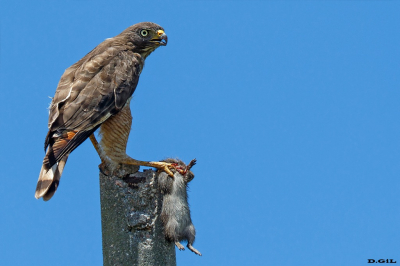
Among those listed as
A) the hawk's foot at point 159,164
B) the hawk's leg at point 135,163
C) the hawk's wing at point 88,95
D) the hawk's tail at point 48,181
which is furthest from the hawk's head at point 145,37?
the hawk's tail at point 48,181

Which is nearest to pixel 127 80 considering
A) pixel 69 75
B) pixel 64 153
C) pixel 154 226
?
pixel 69 75

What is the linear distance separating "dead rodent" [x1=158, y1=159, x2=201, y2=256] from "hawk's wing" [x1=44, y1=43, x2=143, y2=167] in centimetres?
97

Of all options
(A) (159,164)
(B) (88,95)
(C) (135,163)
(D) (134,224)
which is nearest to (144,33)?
(B) (88,95)

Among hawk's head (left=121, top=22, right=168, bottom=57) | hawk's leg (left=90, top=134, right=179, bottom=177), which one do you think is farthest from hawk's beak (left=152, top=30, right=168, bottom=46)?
hawk's leg (left=90, top=134, right=179, bottom=177)

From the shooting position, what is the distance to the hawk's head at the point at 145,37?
7.86 m

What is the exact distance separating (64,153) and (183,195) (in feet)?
4.22

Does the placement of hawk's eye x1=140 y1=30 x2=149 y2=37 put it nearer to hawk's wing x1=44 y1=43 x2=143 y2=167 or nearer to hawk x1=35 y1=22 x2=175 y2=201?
hawk x1=35 y1=22 x2=175 y2=201

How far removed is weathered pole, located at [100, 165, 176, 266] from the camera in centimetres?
602

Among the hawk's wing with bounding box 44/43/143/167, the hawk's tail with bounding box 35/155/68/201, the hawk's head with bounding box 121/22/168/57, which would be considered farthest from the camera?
the hawk's head with bounding box 121/22/168/57

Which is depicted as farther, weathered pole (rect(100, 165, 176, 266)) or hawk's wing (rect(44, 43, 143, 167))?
hawk's wing (rect(44, 43, 143, 167))

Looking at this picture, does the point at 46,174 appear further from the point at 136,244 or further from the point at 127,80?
the point at 127,80

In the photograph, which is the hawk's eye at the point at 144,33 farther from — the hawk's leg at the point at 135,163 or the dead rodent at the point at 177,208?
the dead rodent at the point at 177,208

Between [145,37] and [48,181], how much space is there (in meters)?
2.66

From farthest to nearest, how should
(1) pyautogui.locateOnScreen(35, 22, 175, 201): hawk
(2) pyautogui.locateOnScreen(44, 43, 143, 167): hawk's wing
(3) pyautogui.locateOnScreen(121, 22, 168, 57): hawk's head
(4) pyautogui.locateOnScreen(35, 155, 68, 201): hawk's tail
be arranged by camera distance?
(3) pyautogui.locateOnScreen(121, 22, 168, 57): hawk's head, (2) pyautogui.locateOnScreen(44, 43, 143, 167): hawk's wing, (1) pyautogui.locateOnScreen(35, 22, 175, 201): hawk, (4) pyautogui.locateOnScreen(35, 155, 68, 201): hawk's tail
